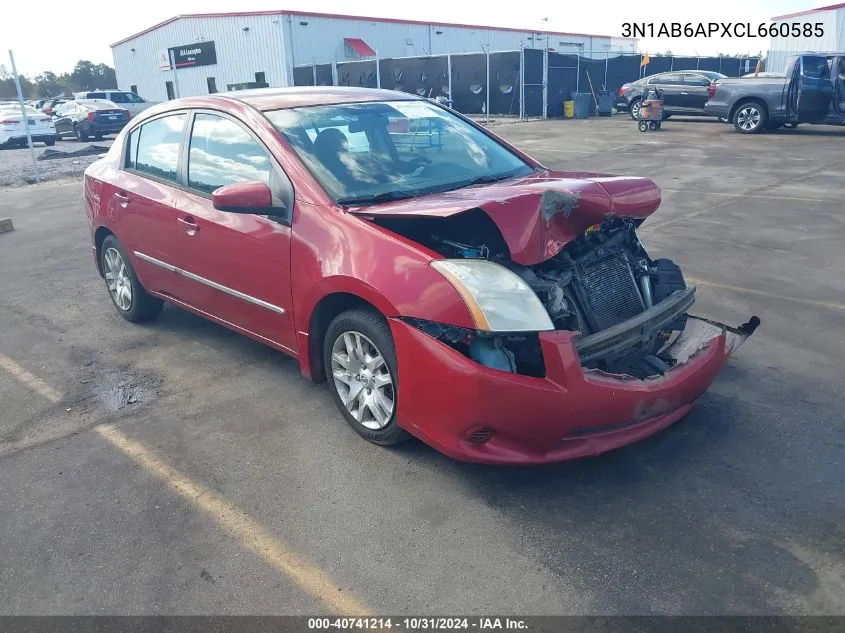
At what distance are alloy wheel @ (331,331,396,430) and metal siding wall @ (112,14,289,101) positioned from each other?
33.4m

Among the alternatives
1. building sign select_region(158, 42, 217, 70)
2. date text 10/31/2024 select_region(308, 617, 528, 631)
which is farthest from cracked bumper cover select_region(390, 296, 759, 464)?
building sign select_region(158, 42, 217, 70)

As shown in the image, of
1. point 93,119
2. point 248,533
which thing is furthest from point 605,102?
point 248,533

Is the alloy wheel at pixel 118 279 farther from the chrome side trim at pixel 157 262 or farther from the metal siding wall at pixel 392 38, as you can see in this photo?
the metal siding wall at pixel 392 38

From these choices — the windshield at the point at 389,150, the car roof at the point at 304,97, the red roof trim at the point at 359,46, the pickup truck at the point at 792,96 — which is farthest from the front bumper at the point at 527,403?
the red roof trim at the point at 359,46

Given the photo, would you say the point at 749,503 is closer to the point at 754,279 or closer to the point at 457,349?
the point at 457,349

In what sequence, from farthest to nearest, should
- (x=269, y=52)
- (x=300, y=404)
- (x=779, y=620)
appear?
(x=269, y=52)
(x=300, y=404)
(x=779, y=620)

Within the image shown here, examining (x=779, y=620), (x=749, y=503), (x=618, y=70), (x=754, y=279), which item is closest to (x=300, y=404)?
(x=749, y=503)

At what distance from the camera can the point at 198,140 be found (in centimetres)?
479

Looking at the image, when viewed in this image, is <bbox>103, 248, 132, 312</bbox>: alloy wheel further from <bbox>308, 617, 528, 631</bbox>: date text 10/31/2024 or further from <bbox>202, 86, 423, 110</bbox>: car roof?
<bbox>308, 617, 528, 631</bbox>: date text 10/31/2024

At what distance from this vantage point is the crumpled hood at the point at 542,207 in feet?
10.7

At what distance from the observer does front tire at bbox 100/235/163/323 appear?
18.7 feet

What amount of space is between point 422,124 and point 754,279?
344 cm

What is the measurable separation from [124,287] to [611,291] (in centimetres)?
394

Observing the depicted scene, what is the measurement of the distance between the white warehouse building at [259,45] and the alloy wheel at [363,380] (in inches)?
1191
